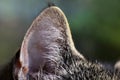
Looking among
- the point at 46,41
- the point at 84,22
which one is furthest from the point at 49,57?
the point at 84,22

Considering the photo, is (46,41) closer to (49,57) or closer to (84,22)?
(49,57)

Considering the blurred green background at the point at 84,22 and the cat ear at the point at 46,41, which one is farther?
the blurred green background at the point at 84,22

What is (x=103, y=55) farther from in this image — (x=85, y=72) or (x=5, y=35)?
(x=85, y=72)

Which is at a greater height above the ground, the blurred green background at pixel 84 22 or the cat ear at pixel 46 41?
the blurred green background at pixel 84 22

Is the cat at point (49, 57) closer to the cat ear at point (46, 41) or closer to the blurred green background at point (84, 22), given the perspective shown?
the cat ear at point (46, 41)

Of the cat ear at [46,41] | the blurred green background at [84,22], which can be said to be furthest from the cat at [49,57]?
the blurred green background at [84,22]

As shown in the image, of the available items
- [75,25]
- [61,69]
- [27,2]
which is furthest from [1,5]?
[61,69]
